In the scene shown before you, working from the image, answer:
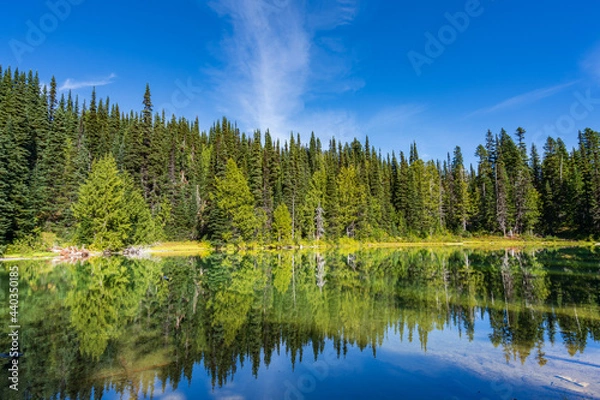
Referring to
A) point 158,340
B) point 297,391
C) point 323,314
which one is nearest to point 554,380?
point 297,391

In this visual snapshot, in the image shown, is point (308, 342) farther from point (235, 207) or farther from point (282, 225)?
point (282, 225)

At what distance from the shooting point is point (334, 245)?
68625 millimetres

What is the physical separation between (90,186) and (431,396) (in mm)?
45939

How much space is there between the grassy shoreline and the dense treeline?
5.75ft

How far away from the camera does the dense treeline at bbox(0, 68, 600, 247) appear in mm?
47938

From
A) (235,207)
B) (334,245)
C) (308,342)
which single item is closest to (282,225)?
(235,207)

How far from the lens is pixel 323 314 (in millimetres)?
13555

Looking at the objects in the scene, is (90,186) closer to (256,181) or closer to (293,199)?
(256,181)

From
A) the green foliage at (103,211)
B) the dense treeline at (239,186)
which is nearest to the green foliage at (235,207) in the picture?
the dense treeline at (239,186)

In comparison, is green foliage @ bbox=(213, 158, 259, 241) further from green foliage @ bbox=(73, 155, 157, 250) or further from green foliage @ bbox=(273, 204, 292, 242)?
green foliage @ bbox=(73, 155, 157, 250)

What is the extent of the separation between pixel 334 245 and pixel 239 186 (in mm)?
22973

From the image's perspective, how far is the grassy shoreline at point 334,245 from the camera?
49.8 m

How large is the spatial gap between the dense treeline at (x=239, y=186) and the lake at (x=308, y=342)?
1247 inches

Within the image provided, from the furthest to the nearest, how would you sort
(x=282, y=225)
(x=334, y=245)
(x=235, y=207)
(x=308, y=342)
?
1. (x=334, y=245)
2. (x=282, y=225)
3. (x=235, y=207)
4. (x=308, y=342)
